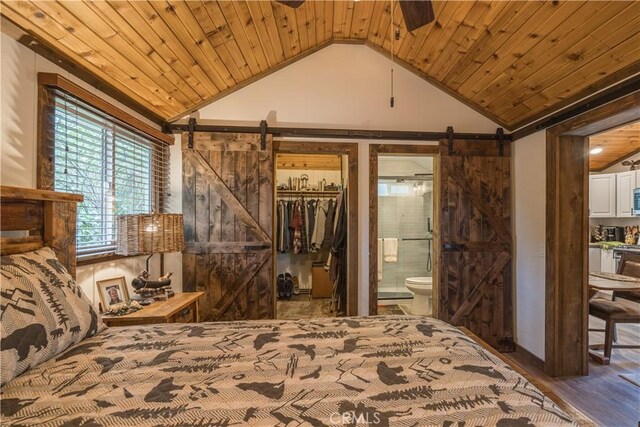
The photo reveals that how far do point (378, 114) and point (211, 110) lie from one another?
64.4 inches

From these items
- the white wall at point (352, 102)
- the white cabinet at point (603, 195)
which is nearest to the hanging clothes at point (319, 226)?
the white wall at point (352, 102)

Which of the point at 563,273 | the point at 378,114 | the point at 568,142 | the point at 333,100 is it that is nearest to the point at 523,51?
the point at 568,142

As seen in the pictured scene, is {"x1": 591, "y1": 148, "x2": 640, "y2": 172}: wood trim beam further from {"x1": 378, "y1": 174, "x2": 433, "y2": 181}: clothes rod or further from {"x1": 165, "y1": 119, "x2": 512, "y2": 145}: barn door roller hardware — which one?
{"x1": 165, "y1": 119, "x2": 512, "y2": 145}: barn door roller hardware

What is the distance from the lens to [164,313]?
5.52 feet

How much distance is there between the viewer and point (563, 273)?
230cm

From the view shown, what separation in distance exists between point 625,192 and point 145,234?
6.83 meters

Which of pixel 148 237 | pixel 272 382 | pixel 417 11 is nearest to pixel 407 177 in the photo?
pixel 417 11

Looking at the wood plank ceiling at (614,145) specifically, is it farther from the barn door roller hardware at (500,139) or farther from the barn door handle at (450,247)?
the barn door handle at (450,247)

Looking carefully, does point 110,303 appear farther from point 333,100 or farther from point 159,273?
point 333,100

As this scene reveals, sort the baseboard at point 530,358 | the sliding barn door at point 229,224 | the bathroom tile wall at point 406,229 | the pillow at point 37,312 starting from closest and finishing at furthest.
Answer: the pillow at point 37,312 → the baseboard at point 530,358 → the sliding barn door at point 229,224 → the bathroom tile wall at point 406,229

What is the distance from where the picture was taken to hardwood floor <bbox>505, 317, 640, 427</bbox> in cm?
187

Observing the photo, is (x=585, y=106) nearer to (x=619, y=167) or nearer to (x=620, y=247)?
(x=620, y=247)

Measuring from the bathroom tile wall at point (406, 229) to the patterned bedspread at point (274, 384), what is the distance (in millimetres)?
3485

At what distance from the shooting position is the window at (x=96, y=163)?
1543mm
